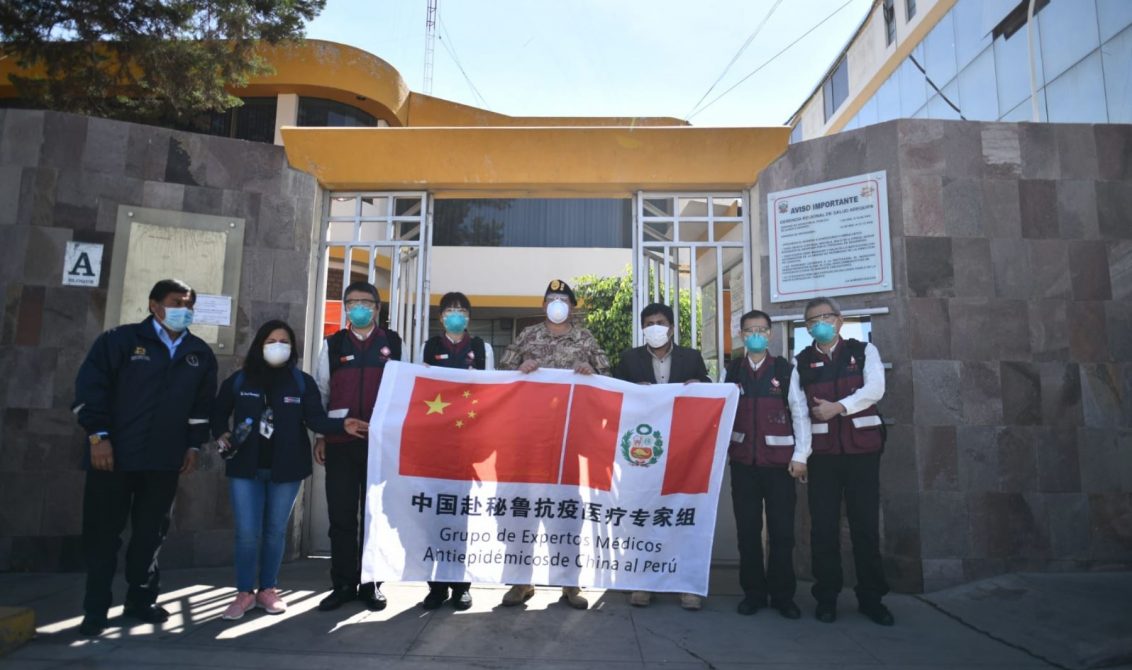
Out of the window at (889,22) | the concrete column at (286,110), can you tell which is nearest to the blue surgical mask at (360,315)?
the concrete column at (286,110)

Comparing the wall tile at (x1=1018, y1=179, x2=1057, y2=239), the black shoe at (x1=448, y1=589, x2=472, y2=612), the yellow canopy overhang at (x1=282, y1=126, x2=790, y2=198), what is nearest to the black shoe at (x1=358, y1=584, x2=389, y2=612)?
the black shoe at (x1=448, y1=589, x2=472, y2=612)

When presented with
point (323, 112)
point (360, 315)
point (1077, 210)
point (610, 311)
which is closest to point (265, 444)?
point (360, 315)

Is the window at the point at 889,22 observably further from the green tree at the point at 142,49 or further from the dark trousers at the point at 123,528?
the dark trousers at the point at 123,528

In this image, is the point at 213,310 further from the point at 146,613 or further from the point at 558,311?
the point at 558,311

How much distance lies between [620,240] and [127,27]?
13.6 metres

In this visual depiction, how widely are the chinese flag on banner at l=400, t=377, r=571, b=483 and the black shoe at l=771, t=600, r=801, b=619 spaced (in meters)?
1.53

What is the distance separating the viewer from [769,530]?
4.14 meters

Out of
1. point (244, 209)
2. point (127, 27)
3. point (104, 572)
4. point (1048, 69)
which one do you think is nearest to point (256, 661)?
point (104, 572)

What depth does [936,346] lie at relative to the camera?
15.7 ft

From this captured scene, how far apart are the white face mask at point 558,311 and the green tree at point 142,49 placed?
25.8 ft

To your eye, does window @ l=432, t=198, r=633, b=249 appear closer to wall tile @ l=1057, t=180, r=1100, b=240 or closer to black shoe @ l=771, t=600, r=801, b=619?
wall tile @ l=1057, t=180, r=1100, b=240

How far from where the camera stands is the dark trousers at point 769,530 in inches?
160

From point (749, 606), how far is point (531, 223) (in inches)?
666

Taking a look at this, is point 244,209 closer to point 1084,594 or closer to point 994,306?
point 994,306
